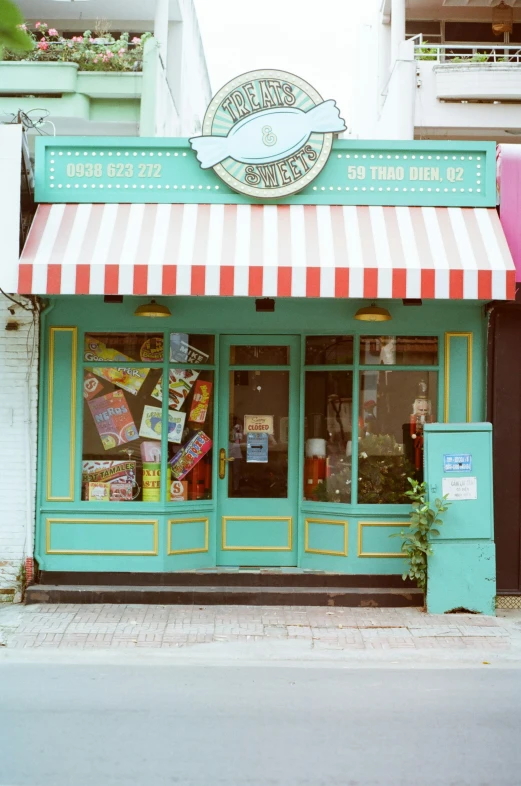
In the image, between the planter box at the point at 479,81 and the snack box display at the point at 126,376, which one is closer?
the snack box display at the point at 126,376

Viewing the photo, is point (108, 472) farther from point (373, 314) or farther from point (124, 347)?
point (373, 314)

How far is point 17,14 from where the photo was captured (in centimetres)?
197

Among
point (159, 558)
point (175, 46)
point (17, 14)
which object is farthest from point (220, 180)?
point (175, 46)

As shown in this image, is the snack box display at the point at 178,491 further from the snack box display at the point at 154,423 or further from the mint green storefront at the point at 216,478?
the snack box display at the point at 154,423

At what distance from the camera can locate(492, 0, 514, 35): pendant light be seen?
16.4 metres

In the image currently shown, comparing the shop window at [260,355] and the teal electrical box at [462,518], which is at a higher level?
the shop window at [260,355]

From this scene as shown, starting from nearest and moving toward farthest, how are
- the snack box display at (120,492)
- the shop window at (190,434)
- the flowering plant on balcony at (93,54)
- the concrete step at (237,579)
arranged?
1. the concrete step at (237,579)
2. the snack box display at (120,492)
3. the shop window at (190,434)
4. the flowering plant on balcony at (93,54)

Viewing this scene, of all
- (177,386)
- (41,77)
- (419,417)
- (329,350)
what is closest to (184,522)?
(177,386)

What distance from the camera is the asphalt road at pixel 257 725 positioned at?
4.55 meters

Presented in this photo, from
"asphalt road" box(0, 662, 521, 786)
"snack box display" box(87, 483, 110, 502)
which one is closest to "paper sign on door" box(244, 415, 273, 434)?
"snack box display" box(87, 483, 110, 502)

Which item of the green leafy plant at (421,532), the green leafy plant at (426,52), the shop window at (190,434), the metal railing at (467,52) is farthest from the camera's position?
the green leafy plant at (426,52)

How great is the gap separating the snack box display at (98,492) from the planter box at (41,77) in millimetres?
9256

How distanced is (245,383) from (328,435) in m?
1.10

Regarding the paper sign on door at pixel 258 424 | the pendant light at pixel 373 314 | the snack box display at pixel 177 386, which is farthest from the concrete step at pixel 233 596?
the pendant light at pixel 373 314
